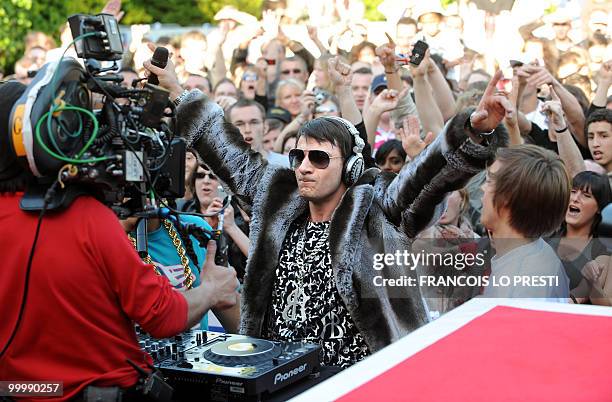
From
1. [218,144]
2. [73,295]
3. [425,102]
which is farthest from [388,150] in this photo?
[73,295]

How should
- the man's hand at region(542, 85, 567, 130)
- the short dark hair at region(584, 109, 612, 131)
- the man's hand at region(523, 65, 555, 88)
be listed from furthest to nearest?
the man's hand at region(523, 65, 555, 88) → the short dark hair at region(584, 109, 612, 131) → the man's hand at region(542, 85, 567, 130)

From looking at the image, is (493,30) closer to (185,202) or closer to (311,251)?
(185,202)

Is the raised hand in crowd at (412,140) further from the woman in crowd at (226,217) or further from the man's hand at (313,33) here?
the man's hand at (313,33)

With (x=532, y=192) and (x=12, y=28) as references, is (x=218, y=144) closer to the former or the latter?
(x=532, y=192)

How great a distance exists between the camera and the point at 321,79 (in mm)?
8211

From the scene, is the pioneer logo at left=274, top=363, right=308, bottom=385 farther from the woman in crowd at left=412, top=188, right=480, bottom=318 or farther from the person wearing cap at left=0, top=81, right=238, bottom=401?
the woman in crowd at left=412, top=188, right=480, bottom=318

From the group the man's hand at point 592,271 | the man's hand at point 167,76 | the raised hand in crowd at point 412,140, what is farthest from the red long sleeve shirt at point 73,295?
the man's hand at point 592,271

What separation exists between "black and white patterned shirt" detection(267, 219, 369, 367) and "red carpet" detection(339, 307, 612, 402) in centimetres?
145

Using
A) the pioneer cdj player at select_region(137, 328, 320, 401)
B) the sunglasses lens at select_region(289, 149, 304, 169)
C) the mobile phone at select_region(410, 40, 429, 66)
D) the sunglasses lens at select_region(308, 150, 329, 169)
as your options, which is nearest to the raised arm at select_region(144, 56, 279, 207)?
the sunglasses lens at select_region(289, 149, 304, 169)

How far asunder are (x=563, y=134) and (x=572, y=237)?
109cm

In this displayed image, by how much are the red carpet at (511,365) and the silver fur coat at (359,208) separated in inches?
52.3

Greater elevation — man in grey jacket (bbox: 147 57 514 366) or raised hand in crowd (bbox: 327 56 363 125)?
raised hand in crowd (bbox: 327 56 363 125)

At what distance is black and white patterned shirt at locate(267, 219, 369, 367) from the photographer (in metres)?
3.05

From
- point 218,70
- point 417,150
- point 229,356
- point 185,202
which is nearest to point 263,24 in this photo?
point 218,70
